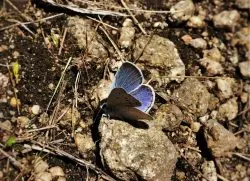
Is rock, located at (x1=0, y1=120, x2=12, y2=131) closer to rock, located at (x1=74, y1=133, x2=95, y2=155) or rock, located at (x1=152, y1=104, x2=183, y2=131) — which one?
rock, located at (x1=74, y1=133, x2=95, y2=155)

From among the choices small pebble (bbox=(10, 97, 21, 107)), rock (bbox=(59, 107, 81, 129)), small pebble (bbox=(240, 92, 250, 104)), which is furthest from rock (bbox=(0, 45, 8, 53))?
small pebble (bbox=(240, 92, 250, 104))

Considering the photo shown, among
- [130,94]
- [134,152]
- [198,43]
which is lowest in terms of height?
[134,152]

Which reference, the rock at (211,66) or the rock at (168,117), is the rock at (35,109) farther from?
the rock at (211,66)

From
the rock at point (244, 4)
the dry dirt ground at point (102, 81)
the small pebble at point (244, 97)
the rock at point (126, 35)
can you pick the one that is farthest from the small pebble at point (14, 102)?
the rock at point (244, 4)

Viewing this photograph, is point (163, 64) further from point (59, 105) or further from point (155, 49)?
point (59, 105)

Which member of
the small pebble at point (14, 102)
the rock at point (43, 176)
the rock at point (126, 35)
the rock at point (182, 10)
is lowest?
the rock at point (43, 176)

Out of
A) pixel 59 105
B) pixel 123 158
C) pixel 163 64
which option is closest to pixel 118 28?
pixel 163 64

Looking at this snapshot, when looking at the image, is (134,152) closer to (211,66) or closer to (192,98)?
(192,98)

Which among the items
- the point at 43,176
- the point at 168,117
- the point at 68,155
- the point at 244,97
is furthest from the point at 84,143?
the point at 244,97
